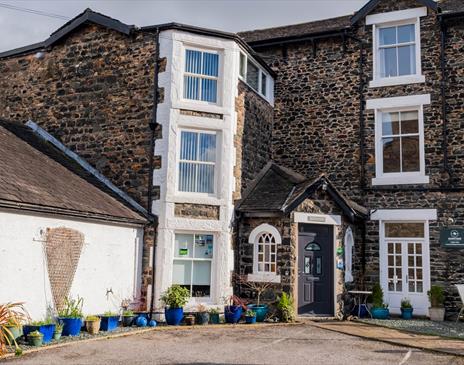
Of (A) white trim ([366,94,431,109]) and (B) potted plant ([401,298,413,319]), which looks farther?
(A) white trim ([366,94,431,109])

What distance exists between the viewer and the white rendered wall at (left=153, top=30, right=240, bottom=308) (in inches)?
521

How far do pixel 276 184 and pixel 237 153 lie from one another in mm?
1426

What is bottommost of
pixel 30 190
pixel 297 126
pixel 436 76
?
pixel 30 190

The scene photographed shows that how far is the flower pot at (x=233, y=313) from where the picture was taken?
41.8 feet

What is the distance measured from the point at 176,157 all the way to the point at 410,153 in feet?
23.1

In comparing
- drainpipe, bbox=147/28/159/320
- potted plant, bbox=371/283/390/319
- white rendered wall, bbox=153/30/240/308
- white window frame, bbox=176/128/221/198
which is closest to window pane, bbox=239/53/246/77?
white rendered wall, bbox=153/30/240/308

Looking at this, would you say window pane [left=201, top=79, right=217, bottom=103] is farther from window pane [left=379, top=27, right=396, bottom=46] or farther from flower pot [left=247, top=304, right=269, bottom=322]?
window pane [left=379, top=27, right=396, bottom=46]

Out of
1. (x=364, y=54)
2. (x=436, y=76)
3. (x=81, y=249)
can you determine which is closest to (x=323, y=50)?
(x=364, y=54)

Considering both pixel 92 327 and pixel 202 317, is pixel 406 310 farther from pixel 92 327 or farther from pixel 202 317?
pixel 92 327

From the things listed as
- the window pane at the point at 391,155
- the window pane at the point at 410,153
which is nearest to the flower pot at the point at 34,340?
Answer: the window pane at the point at 391,155

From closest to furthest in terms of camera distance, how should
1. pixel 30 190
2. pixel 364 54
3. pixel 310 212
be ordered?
pixel 30 190 → pixel 310 212 → pixel 364 54

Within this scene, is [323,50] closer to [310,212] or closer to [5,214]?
[310,212]

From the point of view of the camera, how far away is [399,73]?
16.0 m

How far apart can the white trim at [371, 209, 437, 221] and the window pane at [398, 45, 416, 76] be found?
415cm
